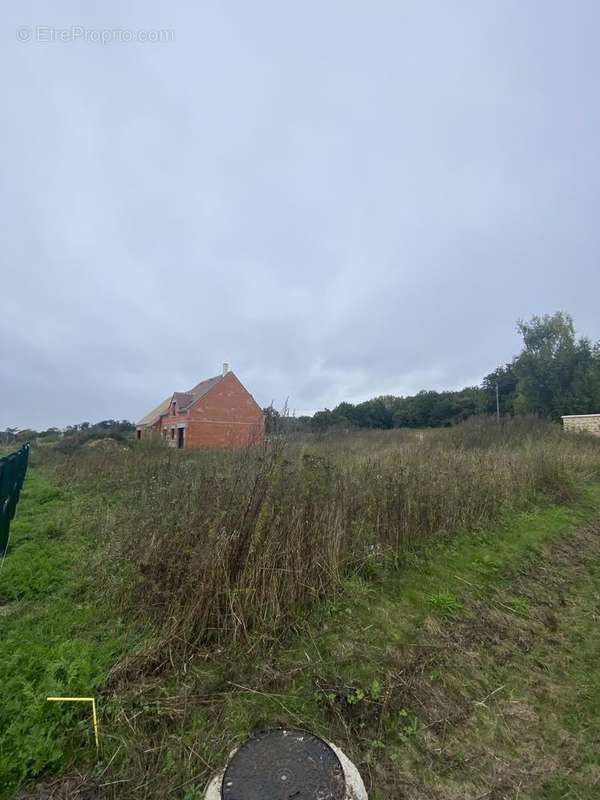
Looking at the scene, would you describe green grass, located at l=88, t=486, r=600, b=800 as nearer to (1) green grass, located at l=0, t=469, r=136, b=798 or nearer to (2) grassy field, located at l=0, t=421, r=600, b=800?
(2) grassy field, located at l=0, t=421, r=600, b=800

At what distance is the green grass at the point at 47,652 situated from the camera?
1841mm

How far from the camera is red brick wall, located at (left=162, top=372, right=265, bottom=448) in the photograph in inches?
1130

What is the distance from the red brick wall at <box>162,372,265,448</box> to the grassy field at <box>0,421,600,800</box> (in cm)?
2360

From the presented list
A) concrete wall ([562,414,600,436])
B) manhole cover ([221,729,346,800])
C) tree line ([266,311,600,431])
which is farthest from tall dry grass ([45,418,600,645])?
concrete wall ([562,414,600,436])

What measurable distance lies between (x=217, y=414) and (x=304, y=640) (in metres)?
27.8

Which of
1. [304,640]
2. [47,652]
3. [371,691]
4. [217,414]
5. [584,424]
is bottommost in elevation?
[371,691]

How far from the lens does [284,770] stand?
1752 mm

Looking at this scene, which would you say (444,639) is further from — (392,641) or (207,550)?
(207,550)

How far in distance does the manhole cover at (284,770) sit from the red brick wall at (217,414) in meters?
25.6

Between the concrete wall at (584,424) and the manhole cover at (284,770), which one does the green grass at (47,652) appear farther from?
the concrete wall at (584,424)

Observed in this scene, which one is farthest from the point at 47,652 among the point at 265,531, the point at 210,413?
the point at 210,413

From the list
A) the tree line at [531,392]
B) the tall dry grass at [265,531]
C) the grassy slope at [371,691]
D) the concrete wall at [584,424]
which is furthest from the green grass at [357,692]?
the concrete wall at [584,424]

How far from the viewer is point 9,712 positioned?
78.5 inches

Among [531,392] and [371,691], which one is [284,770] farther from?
[531,392]
